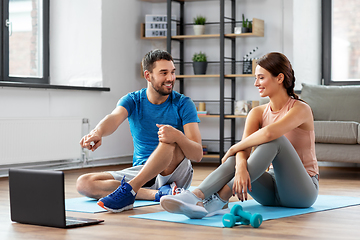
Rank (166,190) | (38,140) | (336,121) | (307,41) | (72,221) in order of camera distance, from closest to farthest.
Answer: (72,221), (166,190), (336,121), (38,140), (307,41)

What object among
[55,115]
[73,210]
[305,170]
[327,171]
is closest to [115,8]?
[55,115]

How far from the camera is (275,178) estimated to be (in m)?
2.39

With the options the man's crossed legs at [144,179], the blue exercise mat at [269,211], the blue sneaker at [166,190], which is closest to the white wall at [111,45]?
the man's crossed legs at [144,179]

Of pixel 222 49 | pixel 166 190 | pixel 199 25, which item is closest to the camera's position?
pixel 166 190

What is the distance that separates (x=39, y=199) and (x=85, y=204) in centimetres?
72

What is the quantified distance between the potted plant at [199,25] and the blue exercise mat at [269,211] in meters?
2.84

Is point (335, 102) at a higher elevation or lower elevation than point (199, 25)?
lower

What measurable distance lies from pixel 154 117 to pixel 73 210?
26.2 inches

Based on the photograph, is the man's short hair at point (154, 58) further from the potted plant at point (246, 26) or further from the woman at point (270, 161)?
the potted plant at point (246, 26)

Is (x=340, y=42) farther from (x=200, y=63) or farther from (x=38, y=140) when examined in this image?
(x=38, y=140)

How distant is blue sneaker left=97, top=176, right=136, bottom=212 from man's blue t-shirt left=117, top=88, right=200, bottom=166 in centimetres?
47

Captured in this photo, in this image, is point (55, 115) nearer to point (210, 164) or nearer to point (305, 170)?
point (210, 164)

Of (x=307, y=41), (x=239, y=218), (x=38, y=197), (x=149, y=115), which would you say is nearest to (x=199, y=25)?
(x=307, y=41)

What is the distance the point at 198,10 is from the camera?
5.70 metres
